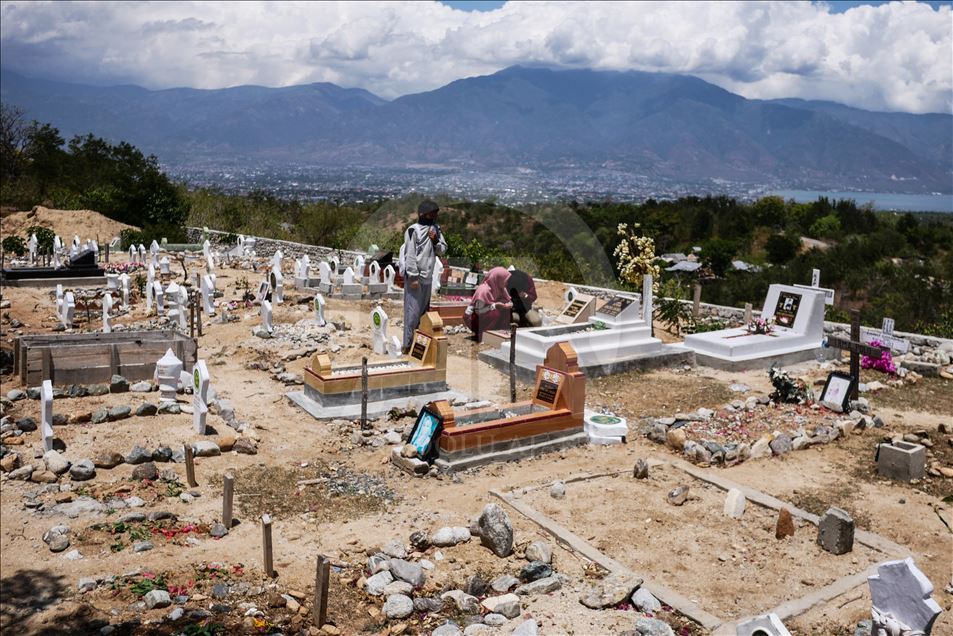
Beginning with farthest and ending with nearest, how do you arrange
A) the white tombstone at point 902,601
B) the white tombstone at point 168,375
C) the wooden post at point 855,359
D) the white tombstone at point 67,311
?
the white tombstone at point 67,311, the wooden post at point 855,359, the white tombstone at point 168,375, the white tombstone at point 902,601

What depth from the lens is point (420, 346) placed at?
11.8 meters

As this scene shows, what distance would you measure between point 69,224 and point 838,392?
95.8 ft

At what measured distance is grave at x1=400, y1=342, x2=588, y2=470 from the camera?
28.5ft

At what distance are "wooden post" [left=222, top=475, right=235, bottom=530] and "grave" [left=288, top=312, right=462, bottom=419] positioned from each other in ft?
11.3

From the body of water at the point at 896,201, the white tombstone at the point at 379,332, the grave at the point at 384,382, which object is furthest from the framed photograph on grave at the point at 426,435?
the body of water at the point at 896,201

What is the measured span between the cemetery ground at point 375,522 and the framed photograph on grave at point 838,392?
391 millimetres

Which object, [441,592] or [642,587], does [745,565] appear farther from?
[441,592]

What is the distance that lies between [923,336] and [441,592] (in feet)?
45.0

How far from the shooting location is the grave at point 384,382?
10469mm

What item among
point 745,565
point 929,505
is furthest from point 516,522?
point 929,505

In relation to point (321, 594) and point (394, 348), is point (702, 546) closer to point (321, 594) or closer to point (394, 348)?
point (321, 594)

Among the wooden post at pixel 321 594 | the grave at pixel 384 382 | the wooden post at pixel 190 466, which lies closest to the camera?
the wooden post at pixel 321 594

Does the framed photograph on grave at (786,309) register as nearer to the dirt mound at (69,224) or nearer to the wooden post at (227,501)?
the wooden post at (227,501)

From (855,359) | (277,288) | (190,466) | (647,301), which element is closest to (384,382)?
(190,466)
